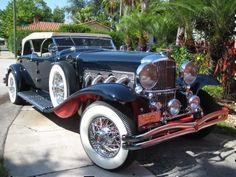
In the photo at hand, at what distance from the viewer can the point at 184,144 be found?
572 cm

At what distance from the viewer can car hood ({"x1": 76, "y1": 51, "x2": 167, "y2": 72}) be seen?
508 centimetres

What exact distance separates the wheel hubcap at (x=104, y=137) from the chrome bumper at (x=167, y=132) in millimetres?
375

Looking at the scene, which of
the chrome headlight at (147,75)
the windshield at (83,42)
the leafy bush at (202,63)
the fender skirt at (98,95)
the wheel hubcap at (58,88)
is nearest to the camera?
the fender skirt at (98,95)

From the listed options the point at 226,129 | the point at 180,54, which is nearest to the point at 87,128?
the point at 226,129

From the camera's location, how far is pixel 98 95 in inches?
187

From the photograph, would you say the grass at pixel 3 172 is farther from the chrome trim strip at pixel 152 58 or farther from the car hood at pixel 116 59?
the chrome trim strip at pixel 152 58

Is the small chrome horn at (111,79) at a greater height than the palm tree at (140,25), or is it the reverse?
the palm tree at (140,25)

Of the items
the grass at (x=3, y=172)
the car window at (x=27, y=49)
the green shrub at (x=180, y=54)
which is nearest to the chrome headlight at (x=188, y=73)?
the grass at (x=3, y=172)

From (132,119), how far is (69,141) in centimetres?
161

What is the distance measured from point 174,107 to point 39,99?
10.1 ft

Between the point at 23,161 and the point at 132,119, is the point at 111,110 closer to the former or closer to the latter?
the point at 132,119

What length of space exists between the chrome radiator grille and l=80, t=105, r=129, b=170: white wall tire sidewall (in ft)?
2.59

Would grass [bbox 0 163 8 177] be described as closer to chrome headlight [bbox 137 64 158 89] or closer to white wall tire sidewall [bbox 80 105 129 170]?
white wall tire sidewall [bbox 80 105 129 170]

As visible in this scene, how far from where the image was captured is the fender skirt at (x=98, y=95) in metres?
4.45
